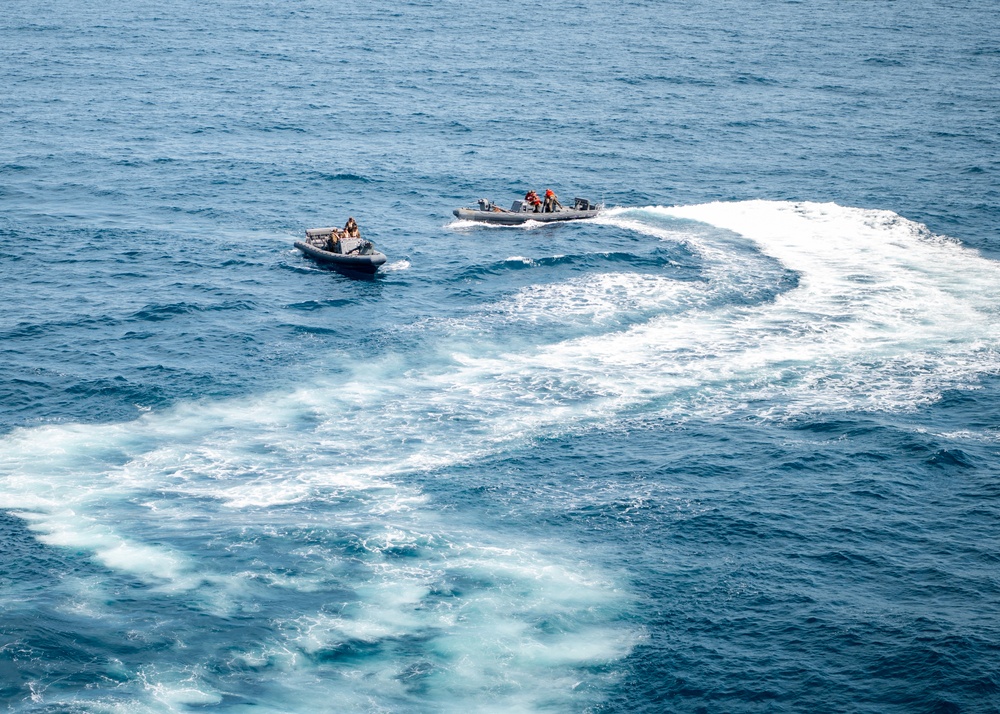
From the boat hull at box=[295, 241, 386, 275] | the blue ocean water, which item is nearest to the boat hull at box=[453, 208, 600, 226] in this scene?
the blue ocean water

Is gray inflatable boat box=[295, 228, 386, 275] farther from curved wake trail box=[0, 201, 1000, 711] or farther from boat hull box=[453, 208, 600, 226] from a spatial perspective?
boat hull box=[453, 208, 600, 226]

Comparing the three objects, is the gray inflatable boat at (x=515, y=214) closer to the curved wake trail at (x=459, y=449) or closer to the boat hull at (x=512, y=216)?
the boat hull at (x=512, y=216)

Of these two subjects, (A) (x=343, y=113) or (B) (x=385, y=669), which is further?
(A) (x=343, y=113)

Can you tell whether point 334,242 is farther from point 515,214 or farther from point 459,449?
point 459,449

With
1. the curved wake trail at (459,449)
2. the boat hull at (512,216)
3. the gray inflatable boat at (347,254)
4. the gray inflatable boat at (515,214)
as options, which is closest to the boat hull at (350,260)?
the gray inflatable boat at (347,254)

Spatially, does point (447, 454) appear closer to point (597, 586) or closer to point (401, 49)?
point (597, 586)

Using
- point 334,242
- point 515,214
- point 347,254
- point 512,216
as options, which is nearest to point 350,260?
point 347,254

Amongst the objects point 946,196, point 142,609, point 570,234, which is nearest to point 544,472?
point 142,609
